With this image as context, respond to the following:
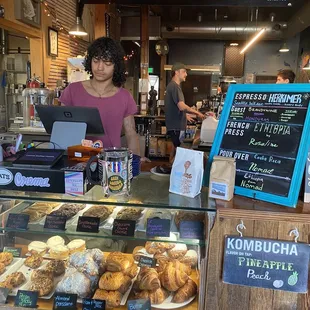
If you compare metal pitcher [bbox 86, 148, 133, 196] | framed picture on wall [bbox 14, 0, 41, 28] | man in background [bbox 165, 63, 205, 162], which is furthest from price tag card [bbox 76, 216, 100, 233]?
man in background [bbox 165, 63, 205, 162]

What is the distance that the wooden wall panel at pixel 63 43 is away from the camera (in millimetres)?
5930

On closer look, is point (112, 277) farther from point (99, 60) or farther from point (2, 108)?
point (2, 108)

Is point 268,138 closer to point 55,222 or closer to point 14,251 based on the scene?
point 55,222

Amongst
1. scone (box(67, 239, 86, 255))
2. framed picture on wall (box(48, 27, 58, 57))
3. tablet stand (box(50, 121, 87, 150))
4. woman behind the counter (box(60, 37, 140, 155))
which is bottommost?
scone (box(67, 239, 86, 255))

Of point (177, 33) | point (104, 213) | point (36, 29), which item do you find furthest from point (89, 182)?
point (177, 33)

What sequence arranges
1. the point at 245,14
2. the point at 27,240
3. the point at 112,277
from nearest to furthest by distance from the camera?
the point at 112,277 → the point at 27,240 → the point at 245,14

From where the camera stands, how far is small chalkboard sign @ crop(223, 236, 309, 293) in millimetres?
1146

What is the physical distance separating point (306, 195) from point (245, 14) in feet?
32.3

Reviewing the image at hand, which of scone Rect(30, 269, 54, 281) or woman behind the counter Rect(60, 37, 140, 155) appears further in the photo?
woman behind the counter Rect(60, 37, 140, 155)

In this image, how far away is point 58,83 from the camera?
590 cm

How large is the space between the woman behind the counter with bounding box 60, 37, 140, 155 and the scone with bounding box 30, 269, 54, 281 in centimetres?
98

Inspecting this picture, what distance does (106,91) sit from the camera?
2301 mm

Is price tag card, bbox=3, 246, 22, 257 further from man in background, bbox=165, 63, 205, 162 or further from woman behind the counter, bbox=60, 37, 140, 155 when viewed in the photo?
man in background, bbox=165, 63, 205, 162

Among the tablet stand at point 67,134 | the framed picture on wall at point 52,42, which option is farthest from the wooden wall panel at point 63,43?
the tablet stand at point 67,134
